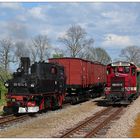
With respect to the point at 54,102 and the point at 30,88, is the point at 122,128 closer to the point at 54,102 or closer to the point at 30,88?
the point at 30,88

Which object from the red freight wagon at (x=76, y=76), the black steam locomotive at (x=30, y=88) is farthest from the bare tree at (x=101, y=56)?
the black steam locomotive at (x=30, y=88)

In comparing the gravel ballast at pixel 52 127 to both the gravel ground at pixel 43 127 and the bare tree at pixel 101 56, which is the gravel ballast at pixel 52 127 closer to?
the gravel ground at pixel 43 127

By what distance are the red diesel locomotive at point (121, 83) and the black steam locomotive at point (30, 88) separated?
19.5ft

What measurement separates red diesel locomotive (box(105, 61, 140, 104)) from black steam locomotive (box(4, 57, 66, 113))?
234 inches

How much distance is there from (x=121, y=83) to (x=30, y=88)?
9256 millimetres

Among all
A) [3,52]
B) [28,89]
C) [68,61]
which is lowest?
[28,89]

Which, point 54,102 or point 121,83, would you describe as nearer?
point 54,102

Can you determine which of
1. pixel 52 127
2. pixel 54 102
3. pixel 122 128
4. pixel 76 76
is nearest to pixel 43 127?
pixel 52 127

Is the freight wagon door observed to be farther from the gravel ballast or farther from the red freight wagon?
the gravel ballast

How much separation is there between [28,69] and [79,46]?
200ft

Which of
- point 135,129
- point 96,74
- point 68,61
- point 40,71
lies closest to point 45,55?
point 96,74

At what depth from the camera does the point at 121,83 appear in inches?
1059

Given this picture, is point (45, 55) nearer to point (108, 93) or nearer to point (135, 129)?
point (108, 93)

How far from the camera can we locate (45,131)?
1423 cm
